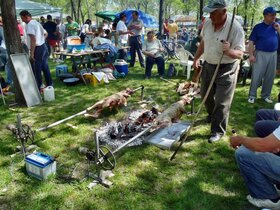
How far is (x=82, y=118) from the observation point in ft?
17.3

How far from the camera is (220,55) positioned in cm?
406

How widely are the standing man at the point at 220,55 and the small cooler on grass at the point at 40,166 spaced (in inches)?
96.5

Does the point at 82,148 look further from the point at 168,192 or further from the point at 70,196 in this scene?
the point at 168,192

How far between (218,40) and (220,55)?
0.73 feet

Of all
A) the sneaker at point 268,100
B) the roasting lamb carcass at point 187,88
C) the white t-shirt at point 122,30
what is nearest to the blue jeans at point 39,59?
the roasting lamb carcass at point 187,88

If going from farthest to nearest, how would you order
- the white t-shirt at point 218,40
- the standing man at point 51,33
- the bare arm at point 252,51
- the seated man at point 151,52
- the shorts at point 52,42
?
the shorts at point 52,42, the standing man at point 51,33, the seated man at point 151,52, the bare arm at point 252,51, the white t-shirt at point 218,40

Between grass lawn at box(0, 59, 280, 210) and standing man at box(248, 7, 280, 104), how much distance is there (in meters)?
1.30

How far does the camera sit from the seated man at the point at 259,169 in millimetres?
2611

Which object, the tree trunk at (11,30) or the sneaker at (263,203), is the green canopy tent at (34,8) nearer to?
the tree trunk at (11,30)

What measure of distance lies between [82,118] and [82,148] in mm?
1295

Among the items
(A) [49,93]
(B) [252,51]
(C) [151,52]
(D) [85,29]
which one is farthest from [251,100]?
(D) [85,29]

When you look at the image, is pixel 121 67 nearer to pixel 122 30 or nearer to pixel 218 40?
pixel 122 30

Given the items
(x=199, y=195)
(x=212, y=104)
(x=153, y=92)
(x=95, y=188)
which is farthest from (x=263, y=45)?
(x=95, y=188)

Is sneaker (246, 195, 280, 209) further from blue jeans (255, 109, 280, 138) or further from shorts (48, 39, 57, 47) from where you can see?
shorts (48, 39, 57, 47)
